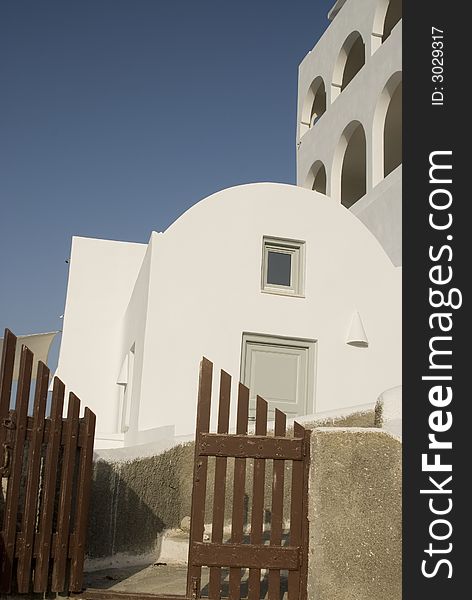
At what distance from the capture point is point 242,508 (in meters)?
5.83

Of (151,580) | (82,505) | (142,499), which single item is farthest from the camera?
(142,499)

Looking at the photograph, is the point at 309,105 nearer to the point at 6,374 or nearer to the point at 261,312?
the point at 261,312

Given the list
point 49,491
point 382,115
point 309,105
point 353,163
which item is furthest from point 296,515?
point 309,105

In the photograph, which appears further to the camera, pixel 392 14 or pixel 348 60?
pixel 348 60

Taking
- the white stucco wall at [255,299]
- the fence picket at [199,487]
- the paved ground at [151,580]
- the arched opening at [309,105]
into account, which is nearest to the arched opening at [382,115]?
the arched opening at [309,105]

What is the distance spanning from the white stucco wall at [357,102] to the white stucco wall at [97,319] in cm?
539

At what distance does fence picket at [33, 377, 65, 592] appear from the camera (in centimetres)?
592

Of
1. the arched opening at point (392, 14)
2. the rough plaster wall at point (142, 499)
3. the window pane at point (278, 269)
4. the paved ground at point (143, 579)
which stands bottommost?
the paved ground at point (143, 579)

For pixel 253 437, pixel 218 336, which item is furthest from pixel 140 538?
pixel 218 336

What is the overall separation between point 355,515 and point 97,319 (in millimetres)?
10069

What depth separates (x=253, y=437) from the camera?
5.91 m

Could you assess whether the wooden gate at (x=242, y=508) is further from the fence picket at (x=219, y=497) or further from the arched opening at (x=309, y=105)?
the arched opening at (x=309, y=105)

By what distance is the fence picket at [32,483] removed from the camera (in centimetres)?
584

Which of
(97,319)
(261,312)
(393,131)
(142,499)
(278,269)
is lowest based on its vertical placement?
(142,499)
